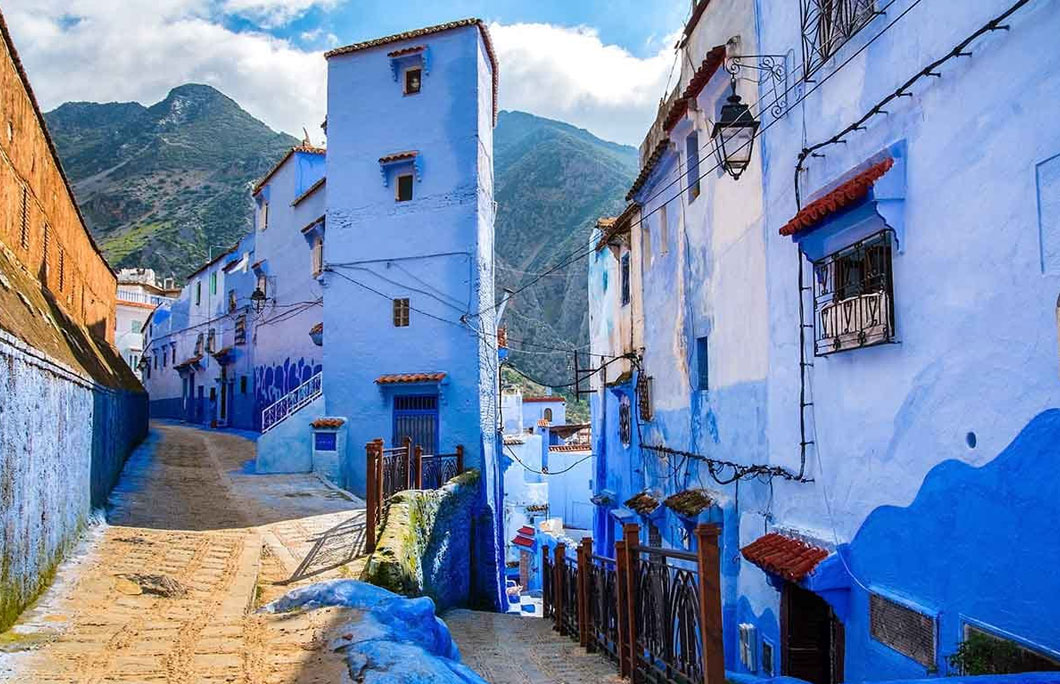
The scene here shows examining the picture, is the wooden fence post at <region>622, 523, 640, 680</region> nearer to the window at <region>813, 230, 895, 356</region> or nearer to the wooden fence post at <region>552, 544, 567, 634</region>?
the window at <region>813, 230, 895, 356</region>

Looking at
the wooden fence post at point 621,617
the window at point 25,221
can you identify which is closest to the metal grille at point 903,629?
the wooden fence post at point 621,617

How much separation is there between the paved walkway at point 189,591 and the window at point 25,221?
4.21 metres

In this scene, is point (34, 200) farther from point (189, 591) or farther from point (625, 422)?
point (625, 422)

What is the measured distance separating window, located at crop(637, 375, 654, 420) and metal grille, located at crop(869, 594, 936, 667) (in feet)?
28.4

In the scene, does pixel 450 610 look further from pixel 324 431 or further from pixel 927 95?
pixel 927 95

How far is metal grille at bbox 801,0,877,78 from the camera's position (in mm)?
7656

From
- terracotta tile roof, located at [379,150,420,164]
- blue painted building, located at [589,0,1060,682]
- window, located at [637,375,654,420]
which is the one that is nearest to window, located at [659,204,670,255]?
blue painted building, located at [589,0,1060,682]

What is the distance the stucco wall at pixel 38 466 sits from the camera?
5.52 m

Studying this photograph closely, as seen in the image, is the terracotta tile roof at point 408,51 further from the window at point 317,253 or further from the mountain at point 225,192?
the mountain at point 225,192

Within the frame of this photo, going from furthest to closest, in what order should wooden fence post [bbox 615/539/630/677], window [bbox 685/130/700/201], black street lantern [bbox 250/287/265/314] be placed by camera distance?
black street lantern [bbox 250/287/265/314] → window [bbox 685/130/700/201] → wooden fence post [bbox 615/539/630/677]

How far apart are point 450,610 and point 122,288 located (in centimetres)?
5399

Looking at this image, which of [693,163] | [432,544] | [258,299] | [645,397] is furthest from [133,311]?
[693,163]

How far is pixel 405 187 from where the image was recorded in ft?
70.3

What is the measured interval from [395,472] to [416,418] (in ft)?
20.5
